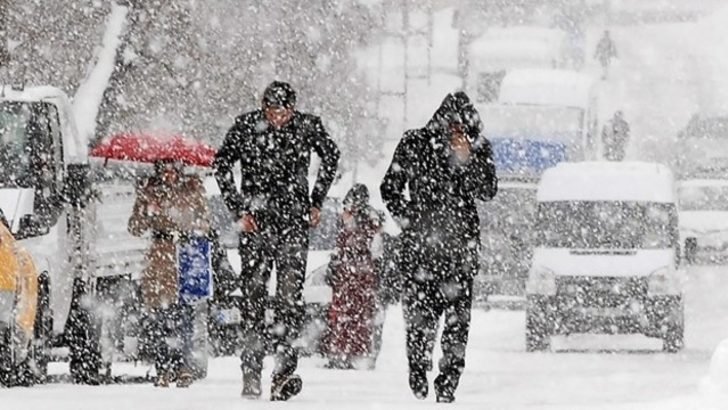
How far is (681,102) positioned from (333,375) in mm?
38092

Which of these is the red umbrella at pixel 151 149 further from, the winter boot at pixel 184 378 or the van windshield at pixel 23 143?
the winter boot at pixel 184 378

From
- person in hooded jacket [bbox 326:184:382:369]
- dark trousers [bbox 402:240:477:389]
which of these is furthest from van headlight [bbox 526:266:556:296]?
dark trousers [bbox 402:240:477:389]

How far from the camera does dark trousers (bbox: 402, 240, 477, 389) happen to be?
12.8 metres

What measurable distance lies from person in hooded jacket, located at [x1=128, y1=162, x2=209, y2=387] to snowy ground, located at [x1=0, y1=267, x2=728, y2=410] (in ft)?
0.72

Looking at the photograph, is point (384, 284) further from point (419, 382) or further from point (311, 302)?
point (419, 382)

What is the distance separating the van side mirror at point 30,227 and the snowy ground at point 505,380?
36.2 inches

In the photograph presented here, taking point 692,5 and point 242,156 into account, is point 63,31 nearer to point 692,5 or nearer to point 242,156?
point 242,156

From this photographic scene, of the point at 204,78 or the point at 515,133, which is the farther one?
the point at 204,78

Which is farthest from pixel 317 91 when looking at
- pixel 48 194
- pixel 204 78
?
pixel 48 194

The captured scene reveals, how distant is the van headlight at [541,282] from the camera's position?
2216 cm

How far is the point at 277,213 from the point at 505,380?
17.0ft

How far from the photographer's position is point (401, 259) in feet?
42.7

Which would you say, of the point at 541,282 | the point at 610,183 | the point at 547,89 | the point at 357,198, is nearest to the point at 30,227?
the point at 357,198

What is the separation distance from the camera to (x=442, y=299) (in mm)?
12844
